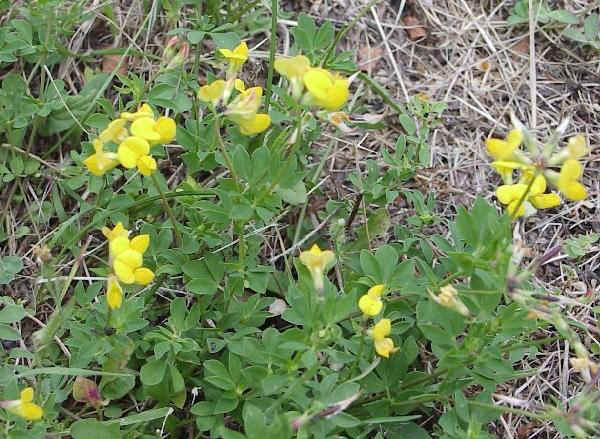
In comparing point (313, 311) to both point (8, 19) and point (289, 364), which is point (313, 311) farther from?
point (8, 19)

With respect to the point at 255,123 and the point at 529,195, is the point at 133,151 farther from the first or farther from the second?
the point at 529,195

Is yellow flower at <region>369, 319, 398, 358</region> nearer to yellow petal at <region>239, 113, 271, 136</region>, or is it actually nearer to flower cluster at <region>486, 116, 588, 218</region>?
flower cluster at <region>486, 116, 588, 218</region>

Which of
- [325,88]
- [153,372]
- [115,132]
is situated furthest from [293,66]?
[153,372]

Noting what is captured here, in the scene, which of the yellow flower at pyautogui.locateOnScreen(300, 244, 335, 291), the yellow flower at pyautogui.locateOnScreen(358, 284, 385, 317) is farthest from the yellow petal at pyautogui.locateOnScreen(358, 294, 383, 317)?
the yellow flower at pyautogui.locateOnScreen(300, 244, 335, 291)

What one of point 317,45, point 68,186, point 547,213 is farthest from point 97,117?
point 547,213

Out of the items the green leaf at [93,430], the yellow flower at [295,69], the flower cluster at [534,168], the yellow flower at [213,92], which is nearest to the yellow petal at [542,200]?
the flower cluster at [534,168]

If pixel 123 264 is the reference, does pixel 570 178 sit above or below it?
above
